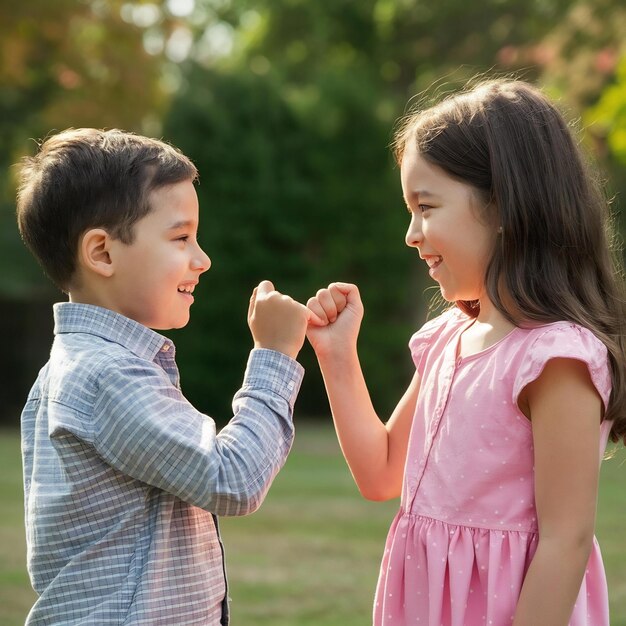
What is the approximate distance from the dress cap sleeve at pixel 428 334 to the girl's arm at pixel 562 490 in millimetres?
452

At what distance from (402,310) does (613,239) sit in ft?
53.3

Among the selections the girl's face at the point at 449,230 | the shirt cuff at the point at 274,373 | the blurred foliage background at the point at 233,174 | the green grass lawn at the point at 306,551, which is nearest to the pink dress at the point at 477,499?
the girl's face at the point at 449,230

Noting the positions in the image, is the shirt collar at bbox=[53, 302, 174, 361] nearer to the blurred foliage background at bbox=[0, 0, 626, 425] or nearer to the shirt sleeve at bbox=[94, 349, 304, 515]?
the shirt sleeve at bbox=[94, 349, 304, 515]

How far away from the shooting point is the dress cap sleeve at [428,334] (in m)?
2.33

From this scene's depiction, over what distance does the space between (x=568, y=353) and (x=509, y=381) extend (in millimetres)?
138

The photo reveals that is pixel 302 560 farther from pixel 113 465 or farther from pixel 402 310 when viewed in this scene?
pixel 402 310

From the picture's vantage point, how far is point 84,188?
2.12 metres

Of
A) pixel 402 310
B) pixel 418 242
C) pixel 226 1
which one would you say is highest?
pixel 226 1

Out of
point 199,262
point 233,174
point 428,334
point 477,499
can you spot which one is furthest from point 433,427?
point 233,174

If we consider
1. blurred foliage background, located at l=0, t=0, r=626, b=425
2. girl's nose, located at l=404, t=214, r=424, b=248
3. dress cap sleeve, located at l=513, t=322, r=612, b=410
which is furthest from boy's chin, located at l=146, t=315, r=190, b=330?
blurred foliage background, located at l=0, t=0, r=626, b=425

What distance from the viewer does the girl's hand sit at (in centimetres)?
243

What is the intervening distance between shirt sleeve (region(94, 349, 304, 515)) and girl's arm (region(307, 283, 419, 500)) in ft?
1.24

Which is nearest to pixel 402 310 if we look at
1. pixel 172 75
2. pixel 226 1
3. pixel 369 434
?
pixel 172 75

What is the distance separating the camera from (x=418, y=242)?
212 cm
